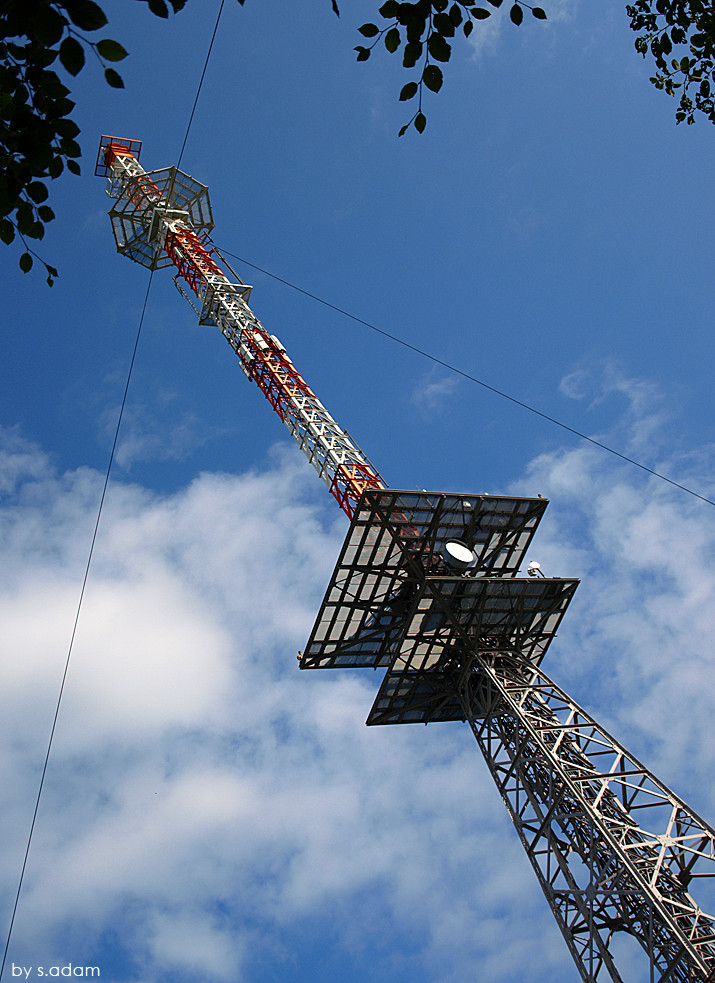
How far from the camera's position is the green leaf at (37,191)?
6.26 meters

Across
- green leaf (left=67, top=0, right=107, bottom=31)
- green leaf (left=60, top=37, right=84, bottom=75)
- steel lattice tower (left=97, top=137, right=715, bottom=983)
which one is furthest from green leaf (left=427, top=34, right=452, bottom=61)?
steel lattice tower (left=97, top=137, right=715, bottom=983)

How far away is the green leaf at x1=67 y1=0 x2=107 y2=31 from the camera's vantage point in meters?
5.00

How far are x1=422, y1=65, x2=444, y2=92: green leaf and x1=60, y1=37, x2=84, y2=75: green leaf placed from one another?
270cm

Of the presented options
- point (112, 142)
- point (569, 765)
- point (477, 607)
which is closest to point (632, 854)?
point (569, 765)

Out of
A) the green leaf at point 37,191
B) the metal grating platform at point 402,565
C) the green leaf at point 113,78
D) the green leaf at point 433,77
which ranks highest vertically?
the metal grating platform at point 402,565

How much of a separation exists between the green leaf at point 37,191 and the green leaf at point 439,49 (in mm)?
3340

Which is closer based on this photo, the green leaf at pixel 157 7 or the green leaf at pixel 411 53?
→ the green leaf at pixel 157 7

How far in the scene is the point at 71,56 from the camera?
517 cm

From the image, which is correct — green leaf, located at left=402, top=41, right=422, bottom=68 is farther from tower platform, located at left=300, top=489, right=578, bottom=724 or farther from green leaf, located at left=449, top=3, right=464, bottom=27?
tower platform, located at left=300, top=489, right=578, bottom=724

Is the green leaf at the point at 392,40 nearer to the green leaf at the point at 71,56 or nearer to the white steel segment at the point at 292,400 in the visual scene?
the green leaf at the point at 71,56

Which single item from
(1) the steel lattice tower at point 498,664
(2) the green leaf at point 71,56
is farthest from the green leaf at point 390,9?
(1) the steel lattice tower at point 498,664

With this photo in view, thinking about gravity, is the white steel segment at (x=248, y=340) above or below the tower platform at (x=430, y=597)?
above

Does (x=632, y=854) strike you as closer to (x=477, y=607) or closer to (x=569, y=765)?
(x=569, y=765)

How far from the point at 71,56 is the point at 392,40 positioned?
2.84 metres
